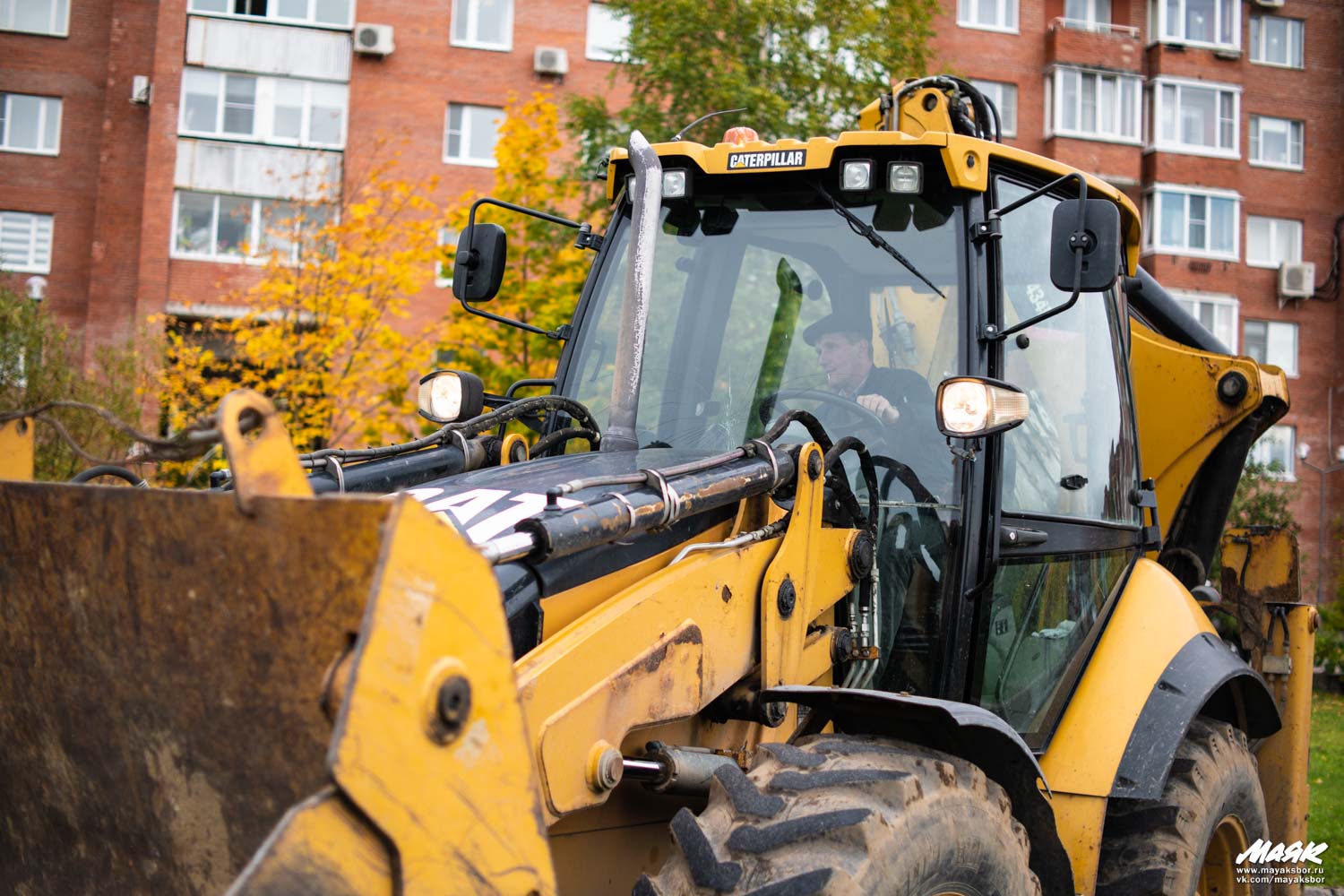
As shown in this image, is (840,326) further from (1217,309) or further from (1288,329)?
(1288,329)

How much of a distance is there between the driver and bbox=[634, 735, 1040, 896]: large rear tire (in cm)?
117

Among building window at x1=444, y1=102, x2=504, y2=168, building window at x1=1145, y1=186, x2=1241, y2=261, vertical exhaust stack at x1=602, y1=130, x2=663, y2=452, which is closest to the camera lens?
vertical exhaust stack at x1=602, y1=130, x2=663, y2=452

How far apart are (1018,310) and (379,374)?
38.0ft

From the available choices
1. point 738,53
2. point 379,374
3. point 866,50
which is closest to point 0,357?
point 379,374

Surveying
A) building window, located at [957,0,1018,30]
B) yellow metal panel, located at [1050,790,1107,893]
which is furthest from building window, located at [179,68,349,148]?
yellow metal panel, located at [1050,790,1107,893]

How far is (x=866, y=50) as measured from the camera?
1538 centimetres

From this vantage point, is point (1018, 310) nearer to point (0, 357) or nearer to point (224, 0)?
point (0, 357)

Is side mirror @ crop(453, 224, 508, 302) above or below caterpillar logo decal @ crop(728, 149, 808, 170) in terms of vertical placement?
below

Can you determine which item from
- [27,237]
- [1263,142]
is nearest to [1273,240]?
[1263,142]

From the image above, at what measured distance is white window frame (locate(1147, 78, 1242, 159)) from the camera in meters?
34.7

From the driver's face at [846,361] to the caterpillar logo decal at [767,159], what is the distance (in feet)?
1.91

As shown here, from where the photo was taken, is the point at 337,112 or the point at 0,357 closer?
the point at 0,357

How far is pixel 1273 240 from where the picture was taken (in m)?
36.3

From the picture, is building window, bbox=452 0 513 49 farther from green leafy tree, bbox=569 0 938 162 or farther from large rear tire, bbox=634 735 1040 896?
large rear tire, bbox=634 735 1040 896
